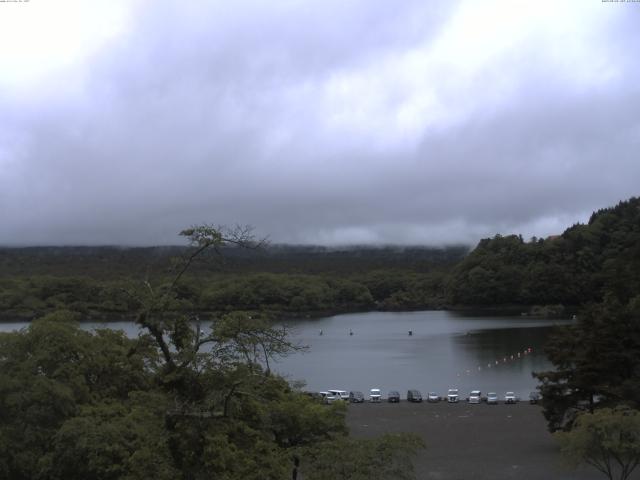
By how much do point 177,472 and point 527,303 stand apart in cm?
13414

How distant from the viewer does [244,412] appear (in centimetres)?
1220

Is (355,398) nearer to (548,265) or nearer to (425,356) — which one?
(425,356)

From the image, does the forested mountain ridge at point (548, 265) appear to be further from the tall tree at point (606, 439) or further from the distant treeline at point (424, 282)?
the tall tree at point (606, 439)

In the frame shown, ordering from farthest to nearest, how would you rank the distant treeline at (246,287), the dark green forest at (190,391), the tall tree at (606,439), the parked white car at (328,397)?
the distant treeline at (246,287), the parked white car at (328,397), the tall tree at (606,439), the dark green forest at (190,391)

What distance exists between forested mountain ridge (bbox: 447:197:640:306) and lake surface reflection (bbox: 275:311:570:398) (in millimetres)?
15473

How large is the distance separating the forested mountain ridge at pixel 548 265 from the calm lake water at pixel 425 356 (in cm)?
1556

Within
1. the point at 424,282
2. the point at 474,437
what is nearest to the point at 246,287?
the point at 424,282

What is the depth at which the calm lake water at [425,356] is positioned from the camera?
56906mm

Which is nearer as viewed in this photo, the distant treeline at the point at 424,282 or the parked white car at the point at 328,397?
the parked white car at the point at 328,397

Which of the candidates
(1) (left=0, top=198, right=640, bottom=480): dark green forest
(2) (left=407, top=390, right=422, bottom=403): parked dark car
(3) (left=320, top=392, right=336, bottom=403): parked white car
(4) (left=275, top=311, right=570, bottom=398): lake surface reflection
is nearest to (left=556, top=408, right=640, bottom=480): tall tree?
(1) (left=0, top=198, right=640, bottom=480): dark green forest

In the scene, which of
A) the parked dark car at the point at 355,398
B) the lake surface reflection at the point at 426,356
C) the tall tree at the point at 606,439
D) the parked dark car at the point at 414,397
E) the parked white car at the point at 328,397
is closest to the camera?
the tall tree at the point at 606,439

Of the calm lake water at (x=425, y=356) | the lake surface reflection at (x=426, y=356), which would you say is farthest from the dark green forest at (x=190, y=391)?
the calm lake water at (x=425, y=356)

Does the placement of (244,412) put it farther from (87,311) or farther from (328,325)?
(328,325)

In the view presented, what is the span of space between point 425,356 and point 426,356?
0.12 meters
